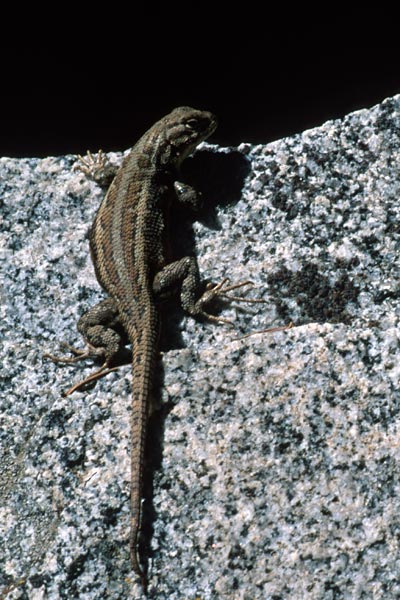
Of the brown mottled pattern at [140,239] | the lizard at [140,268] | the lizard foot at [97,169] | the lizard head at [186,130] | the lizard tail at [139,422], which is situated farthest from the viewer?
the lizard head at [186,130]

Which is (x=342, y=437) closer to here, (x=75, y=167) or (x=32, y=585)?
(x=32, y=585)

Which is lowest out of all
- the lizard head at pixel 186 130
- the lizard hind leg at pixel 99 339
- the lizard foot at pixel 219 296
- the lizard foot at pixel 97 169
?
the lizard hind leg at pixel 99 339

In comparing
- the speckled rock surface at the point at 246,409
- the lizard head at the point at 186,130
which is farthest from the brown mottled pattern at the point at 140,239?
the speckled rock surface at the point at 246,409

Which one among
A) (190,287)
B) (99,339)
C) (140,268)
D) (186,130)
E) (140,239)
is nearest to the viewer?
(99,339)

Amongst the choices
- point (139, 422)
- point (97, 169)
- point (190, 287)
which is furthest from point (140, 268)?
point (139, 422)

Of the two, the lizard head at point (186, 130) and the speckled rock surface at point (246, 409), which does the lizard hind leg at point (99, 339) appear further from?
the lizard head at point (186, 130)

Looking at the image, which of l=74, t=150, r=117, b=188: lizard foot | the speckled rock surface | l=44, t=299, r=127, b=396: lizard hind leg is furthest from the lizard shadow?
l=74, t=150, r=117, b=188: lizard foot

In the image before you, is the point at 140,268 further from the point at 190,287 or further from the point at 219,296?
the point at 219,296
